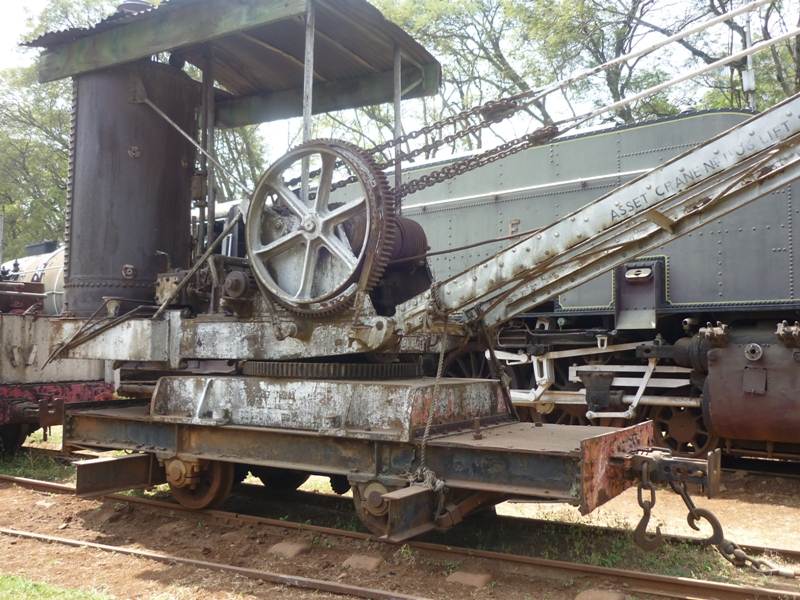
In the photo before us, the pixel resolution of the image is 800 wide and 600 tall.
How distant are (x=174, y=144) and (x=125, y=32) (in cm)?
A: 116

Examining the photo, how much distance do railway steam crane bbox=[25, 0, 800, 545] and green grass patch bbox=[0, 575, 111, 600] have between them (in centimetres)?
143

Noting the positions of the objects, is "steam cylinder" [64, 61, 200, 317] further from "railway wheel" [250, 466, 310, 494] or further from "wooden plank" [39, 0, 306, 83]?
"railway wheel" [250, 466, 310, 494]

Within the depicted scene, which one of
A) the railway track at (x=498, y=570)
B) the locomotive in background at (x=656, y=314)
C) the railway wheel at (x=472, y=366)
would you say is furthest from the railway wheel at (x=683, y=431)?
the railway track at (x=498, y=570)

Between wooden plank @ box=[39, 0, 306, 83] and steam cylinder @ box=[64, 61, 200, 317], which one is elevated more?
wooden plank @ box=[39, 0, 306, 83]

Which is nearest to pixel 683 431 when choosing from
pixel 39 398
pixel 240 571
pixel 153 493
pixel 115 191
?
pixel 240 571

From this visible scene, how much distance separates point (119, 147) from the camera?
7000mm

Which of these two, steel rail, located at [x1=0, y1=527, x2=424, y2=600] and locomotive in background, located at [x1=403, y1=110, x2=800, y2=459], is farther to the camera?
locomotive in background, located at [x1=403, y1=110, x2=800, y2=459]

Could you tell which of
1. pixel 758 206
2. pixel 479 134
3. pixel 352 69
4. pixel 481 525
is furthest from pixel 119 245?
pixel 479 134

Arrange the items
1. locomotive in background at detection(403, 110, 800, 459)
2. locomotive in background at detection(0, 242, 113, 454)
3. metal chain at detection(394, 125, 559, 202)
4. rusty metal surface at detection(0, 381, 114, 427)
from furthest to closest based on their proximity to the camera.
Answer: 1. locomotive in background at detection(0, 242, 113, 454)
2. rusty metal surface at detection(0, 381, 114, 427)
3. locomotive in background at detection(403, 110, 800, 459)
4. metal chain at detection(394, 125, 559, 202)

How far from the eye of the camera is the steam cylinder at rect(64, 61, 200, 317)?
22.8 feet

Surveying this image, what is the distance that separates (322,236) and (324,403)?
1.29 meters

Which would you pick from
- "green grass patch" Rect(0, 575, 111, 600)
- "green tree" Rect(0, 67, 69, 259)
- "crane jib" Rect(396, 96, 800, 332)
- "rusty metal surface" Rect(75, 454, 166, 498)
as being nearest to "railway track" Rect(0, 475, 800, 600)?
"rusty metal surface" Rect(75, 454, 166, 498)

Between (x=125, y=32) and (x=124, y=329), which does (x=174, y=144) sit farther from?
(x=124, y=329)

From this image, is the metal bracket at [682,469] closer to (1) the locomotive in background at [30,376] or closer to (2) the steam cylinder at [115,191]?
(2) the steam cylinder at [115,191]
